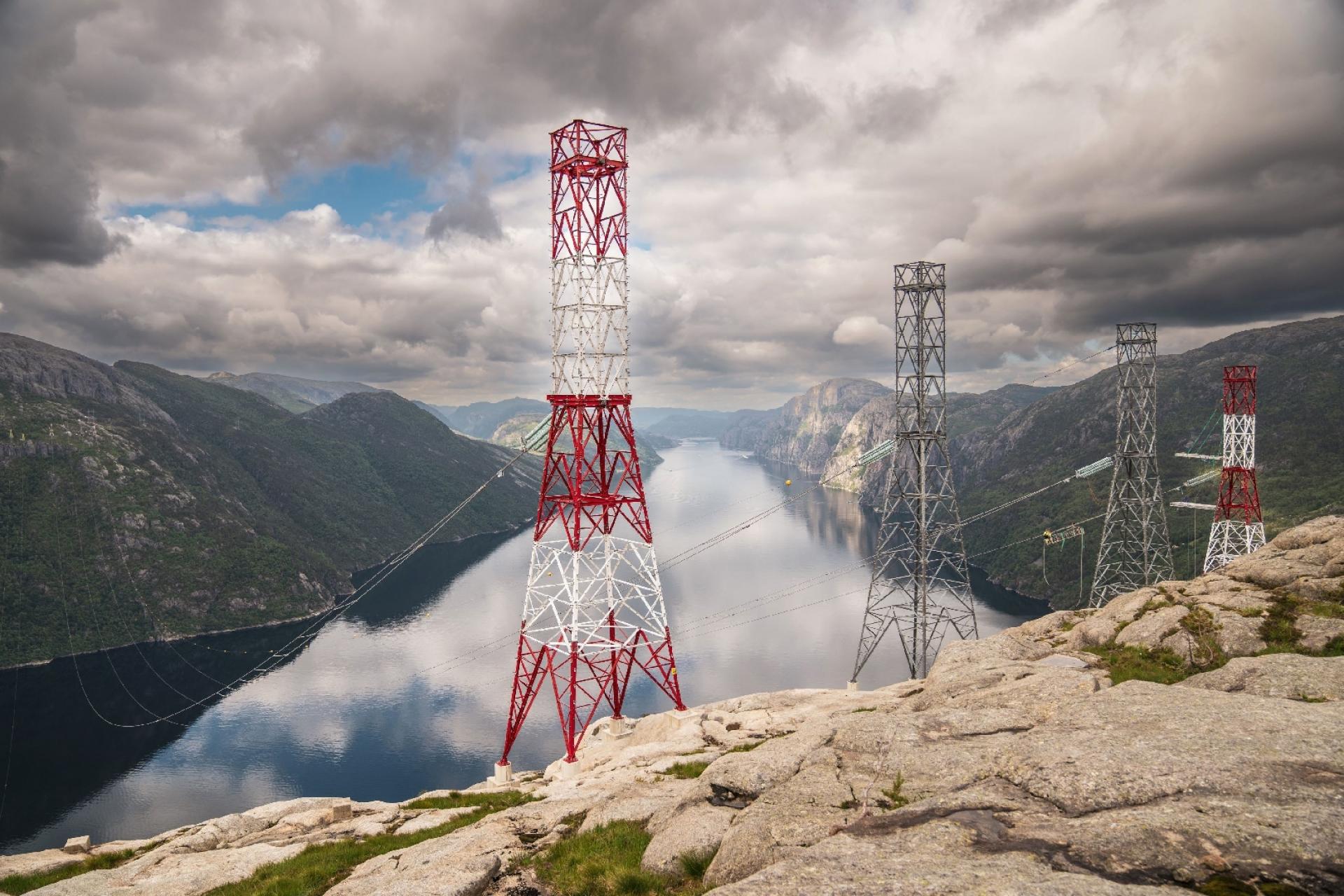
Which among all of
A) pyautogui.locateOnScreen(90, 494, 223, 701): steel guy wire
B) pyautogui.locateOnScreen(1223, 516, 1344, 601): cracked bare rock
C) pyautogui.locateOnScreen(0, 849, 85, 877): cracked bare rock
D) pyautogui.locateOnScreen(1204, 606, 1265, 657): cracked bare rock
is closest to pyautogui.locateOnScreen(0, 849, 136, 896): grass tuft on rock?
pyautogui.locateOnScreen(0, 849, 85, 877): cracked bare rock

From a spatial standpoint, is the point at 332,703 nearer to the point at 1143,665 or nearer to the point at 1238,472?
the point at 1143,665

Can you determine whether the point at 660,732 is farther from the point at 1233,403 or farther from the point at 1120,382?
the point at 1233,403

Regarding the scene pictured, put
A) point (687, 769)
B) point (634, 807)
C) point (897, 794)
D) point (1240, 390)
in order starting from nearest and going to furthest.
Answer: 1. point (897, 794)
2. point (634, 807)
3. point (687, 769)
4. point (1240, 390)

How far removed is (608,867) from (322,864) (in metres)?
12.1

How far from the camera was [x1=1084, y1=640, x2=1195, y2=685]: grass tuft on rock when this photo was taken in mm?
25609

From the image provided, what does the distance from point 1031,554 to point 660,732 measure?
19006 cm

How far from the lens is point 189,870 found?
81.9ft

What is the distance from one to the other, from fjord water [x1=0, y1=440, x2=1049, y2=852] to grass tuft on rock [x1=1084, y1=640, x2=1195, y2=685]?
81763mm

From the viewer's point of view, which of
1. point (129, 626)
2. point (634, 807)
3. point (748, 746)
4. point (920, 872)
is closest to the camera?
point (920, 872)

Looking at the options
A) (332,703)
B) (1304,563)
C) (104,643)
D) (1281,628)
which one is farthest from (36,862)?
(104,643)

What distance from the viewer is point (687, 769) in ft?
90.0

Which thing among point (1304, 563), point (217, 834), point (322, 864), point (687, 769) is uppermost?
point (1304, 563)

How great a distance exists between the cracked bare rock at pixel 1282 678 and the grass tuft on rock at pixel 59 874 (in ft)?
139

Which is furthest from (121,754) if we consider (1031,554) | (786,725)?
(1031,554)
